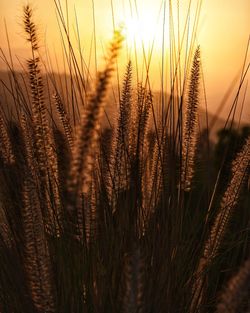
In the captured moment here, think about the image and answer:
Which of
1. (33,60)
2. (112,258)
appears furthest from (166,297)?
(33,60)

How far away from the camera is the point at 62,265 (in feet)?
5.60

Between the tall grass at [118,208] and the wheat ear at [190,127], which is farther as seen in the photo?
the wheat ear at [190,127]

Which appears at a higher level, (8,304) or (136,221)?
(136,221)

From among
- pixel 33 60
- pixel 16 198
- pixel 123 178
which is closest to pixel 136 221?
pixel 123 178

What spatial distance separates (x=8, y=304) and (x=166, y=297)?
1.59 feet

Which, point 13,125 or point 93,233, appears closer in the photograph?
point 93,233

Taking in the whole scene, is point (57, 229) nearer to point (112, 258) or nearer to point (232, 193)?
point (112, 258)

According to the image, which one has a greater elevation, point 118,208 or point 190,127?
point 190,127

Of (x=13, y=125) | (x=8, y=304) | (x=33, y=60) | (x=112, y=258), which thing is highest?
(x=33, y=60)

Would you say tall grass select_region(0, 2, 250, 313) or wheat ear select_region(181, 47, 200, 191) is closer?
tall grass select_region(0, 2, 250, 313)

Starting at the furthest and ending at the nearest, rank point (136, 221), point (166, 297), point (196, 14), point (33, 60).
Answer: point (196, 14)
point (136, 221)
point (166, 297)
point (33, 60)

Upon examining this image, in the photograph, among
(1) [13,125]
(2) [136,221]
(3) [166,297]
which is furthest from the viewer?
(1) [13,125]

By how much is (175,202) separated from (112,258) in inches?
11.6

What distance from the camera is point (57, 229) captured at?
179cm
